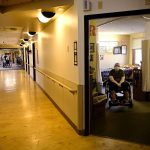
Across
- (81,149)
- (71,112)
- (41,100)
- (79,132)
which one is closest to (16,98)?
(41,100)

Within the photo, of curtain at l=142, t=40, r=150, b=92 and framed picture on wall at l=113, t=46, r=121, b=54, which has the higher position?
framed picture on wall at l=113, t=46, r=121, b=54

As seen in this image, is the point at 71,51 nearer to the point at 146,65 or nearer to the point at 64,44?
the point at 64,44

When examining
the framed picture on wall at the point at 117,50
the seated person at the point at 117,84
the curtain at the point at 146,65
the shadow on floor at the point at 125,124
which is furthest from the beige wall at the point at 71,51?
the framed picture on wall at the point at 117,50

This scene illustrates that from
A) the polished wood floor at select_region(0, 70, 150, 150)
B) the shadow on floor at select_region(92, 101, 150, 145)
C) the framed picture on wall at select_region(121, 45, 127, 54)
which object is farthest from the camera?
the framed picture on wall at select_region(121, 45, 127, 54)

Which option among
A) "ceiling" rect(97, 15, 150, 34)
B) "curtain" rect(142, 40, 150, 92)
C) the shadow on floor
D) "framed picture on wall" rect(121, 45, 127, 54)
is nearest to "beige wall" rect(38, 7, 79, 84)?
"ceiling" rect(97, 15, 150, 34)

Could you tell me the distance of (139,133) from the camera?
4.05 m

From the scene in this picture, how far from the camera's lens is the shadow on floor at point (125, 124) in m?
3.95

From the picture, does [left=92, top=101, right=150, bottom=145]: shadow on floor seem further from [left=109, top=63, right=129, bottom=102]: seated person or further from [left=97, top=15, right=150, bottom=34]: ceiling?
[left=97, top=15, right=150, bottom=34]: ceiling

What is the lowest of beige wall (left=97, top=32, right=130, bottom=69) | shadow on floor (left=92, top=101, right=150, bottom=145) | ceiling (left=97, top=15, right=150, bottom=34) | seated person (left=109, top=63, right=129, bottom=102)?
shadow on floor (left=92, top=101, right=150, bottom=145)

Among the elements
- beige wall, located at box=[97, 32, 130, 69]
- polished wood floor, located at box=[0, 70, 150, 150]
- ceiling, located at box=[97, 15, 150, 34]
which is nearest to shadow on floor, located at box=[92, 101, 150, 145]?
polished wood floor, located at box=[0, 70, 150, 150]

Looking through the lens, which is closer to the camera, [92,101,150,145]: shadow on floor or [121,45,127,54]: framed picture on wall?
[92,101,150,145]: shadow on floor

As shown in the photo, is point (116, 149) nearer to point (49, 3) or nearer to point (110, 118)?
point (110, 118)

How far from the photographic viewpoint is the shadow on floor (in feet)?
13.0

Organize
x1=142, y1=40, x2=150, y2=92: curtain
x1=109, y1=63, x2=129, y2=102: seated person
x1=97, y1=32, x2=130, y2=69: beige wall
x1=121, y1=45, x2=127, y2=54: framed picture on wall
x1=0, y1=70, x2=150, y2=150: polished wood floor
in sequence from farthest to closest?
1. x1=121, y1=45, x2=127, y2=54: framed picture on wall
2. x1=97, y1=32, x2=130, y2=69: beige wall
3. x1=142, y1=40, x2=150, y2=92: curtain
4. x1=109, y1=63, x2=129, y2=102: seated person
5. x1=0, y1=70, x2=150, y2=150: polished wood floor
